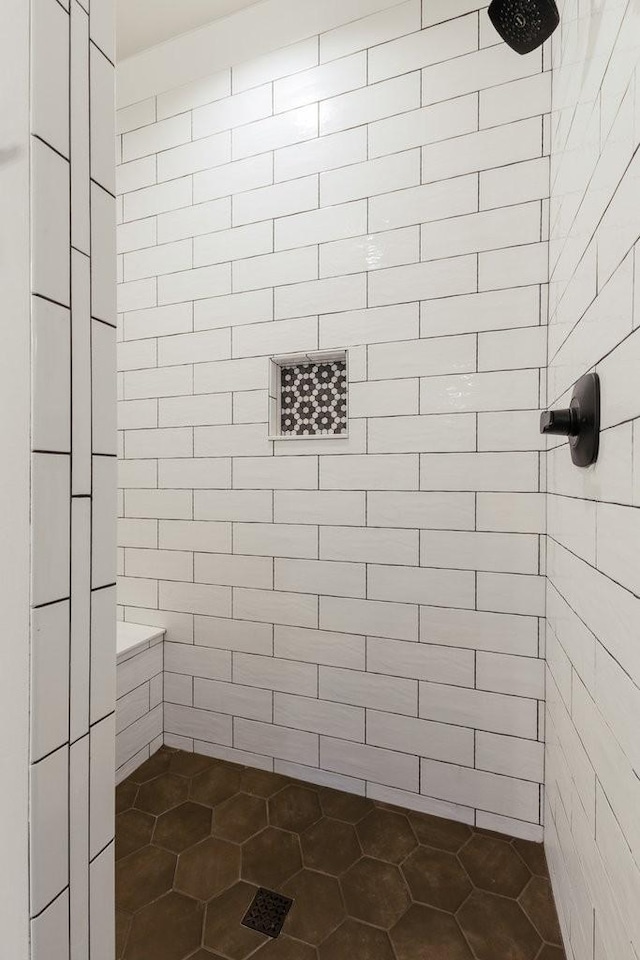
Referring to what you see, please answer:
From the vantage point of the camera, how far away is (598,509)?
0.86m

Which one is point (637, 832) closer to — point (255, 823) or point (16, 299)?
point (16, 299)

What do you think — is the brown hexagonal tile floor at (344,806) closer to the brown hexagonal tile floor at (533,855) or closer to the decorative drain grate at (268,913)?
the decorative drain grate at (268,913)

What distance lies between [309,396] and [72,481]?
135 centimetres

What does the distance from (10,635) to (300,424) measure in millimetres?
1404

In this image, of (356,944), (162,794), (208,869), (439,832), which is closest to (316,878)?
(356,944)

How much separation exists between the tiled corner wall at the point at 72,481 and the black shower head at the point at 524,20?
0.89 meters

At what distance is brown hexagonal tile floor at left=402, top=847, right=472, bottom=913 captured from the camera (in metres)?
1.29

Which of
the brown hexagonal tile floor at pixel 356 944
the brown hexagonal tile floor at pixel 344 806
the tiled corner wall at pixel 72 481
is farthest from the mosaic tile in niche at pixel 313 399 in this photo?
the brown hexagonal tile floor at pixel 356 944

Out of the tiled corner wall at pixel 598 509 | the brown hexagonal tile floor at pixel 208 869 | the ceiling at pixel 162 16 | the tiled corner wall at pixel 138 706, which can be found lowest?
the brown hexagonal tile floor at pixel 208 869

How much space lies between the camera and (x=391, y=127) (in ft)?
5.33

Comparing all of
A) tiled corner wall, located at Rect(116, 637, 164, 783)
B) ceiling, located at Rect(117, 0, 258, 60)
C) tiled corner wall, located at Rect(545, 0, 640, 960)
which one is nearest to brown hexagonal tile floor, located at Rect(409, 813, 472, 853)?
tiled corner wall, located at Rect(545, 0, 640, 960)

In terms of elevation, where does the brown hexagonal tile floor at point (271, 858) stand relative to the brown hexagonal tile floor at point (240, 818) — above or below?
below

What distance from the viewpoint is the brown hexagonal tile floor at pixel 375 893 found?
1243 mm

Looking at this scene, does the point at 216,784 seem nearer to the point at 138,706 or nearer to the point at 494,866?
the point at 138,706
